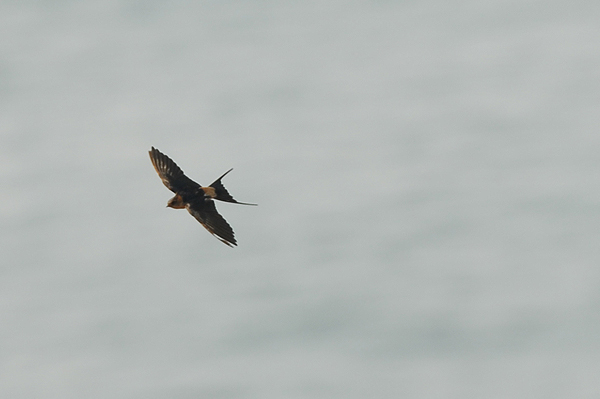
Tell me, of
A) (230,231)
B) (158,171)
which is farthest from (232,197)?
(158,171)

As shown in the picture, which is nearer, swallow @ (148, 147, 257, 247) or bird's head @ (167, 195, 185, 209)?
swallow @ (148, 147, 257, 247)

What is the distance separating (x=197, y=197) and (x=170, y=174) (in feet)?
8.91

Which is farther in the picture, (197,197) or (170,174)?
(170,174)

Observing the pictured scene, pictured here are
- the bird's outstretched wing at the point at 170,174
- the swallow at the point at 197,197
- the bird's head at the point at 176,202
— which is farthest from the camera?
the bird's outstretched wing at the point at 170,174

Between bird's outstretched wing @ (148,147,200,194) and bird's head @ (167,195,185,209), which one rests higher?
bird's outstretched wing @ (148,147,200,194)

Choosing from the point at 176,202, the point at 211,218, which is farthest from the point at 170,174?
the point at 211,218

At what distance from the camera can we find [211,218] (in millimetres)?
42094

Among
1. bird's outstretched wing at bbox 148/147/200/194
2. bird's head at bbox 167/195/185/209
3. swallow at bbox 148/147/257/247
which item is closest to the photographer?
swallow at bbox 148/147/257/247

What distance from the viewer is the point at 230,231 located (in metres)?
41.7

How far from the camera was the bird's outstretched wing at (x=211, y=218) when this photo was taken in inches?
1628

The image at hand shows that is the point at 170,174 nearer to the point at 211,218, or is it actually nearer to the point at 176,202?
the point at 176,202

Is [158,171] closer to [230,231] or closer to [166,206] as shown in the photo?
[166,206]

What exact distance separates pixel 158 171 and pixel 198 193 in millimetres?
3347

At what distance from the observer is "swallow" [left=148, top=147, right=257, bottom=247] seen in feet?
135
